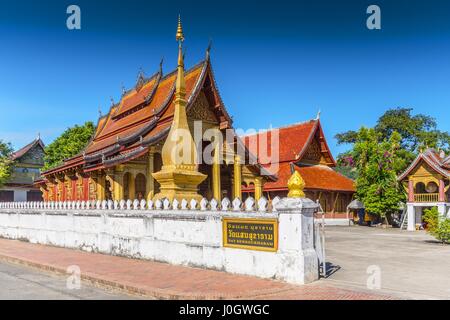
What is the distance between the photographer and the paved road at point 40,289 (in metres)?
7.94

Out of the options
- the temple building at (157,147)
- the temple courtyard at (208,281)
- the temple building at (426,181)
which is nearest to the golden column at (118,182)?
the temple building at (157,147)

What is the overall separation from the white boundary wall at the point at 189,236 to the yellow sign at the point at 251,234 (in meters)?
0.10

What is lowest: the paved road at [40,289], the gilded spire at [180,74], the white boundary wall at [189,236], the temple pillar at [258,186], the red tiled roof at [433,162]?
the paved road at [40,289]

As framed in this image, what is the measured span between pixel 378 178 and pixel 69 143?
27.4m

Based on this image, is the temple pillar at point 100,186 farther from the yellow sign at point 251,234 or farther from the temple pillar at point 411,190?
the temple pillar at point 411,190

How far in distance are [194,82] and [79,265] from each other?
1271 cm

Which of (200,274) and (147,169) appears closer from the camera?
(200,274)

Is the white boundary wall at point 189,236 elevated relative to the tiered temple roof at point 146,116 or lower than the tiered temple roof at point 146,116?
lower

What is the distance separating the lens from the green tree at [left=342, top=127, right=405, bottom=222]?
32625 mm

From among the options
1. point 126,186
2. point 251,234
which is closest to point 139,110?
point 126,186
